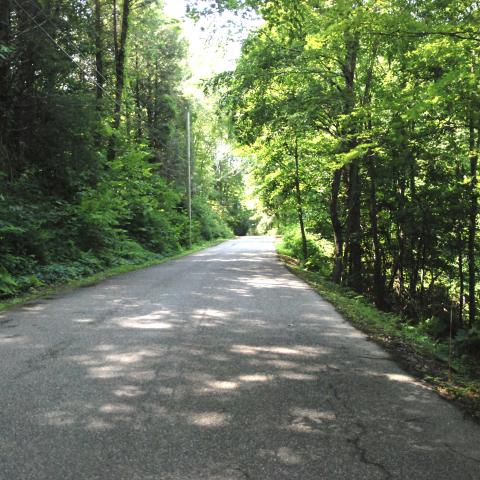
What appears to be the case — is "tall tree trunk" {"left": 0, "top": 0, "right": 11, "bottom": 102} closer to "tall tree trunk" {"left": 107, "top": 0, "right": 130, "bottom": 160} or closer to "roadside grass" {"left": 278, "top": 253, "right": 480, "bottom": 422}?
"tall tree trunk" {"left": 107, "top": 0, "right": 130, "bottom": 160}

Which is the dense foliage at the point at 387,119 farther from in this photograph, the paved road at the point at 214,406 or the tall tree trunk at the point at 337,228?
the paved road at the point at 214,406

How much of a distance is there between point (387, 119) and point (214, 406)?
9430 millimetres

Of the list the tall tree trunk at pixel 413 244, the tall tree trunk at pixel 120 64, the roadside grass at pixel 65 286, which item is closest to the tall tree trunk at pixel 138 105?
the tall tree trunk at pixel 120 64

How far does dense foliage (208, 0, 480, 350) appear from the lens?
22.7 ft

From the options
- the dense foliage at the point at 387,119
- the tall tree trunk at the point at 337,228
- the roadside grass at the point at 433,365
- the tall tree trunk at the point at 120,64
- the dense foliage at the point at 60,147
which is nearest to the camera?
the roadside grass at the point at 433,365

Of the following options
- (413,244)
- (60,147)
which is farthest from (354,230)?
(60,147)

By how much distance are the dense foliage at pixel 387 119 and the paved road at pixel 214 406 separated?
3.83 m

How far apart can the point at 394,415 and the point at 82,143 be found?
1396 cm

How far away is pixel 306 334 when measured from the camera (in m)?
6.85

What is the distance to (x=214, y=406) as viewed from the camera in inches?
162

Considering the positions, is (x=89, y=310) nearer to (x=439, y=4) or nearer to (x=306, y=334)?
(x=306, y=334)

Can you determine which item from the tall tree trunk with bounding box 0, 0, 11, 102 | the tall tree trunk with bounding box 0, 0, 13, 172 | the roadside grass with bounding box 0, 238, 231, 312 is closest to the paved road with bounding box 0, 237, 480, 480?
the roadside grass with bounding box 0, 238, 231, 312

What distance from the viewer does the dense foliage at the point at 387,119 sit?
6906 millimetres

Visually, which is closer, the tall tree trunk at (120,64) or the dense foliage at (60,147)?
the dense foliage at (60,147)
